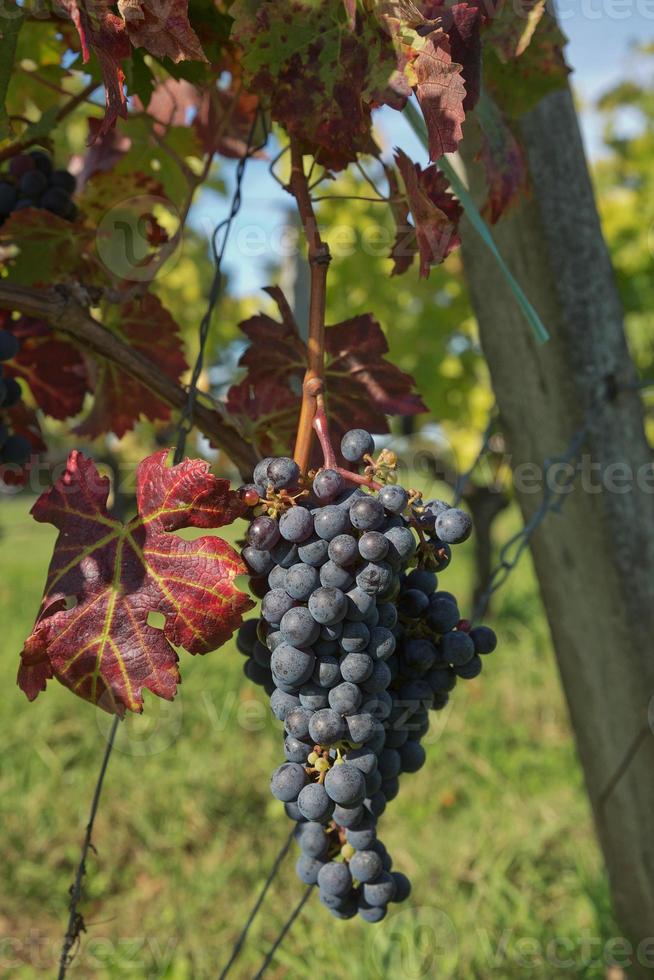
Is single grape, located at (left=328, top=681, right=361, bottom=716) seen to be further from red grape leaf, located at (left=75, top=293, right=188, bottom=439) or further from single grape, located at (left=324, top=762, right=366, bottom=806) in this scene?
red grape leaf, located at (left=75, top=293, right=188, bottom=439)

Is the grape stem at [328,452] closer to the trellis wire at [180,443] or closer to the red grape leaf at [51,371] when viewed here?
the trellis wire at [180,443]

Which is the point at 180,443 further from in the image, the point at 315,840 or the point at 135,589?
the point at 315,840

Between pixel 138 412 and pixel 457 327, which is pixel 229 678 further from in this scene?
pixel 138 412

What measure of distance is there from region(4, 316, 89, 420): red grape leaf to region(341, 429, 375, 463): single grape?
1.71 feet

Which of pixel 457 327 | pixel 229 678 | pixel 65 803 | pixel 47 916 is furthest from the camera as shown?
pixel 229 678

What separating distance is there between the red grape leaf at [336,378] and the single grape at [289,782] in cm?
39

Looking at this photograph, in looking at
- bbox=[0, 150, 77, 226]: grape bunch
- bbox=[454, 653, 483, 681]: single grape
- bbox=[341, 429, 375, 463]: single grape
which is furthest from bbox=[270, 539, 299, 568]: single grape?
bbox=[0, 150, 77, 226]: grape bunch

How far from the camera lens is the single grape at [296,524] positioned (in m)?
Answer: 0.72

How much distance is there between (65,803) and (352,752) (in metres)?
2.83

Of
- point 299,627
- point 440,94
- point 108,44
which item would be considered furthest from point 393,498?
point 108,44

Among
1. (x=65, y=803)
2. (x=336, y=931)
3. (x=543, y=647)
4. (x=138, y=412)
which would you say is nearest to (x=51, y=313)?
(x=138, y=412)

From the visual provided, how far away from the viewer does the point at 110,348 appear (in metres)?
0.94

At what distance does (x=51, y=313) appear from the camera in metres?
0.92

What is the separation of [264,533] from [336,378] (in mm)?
325
